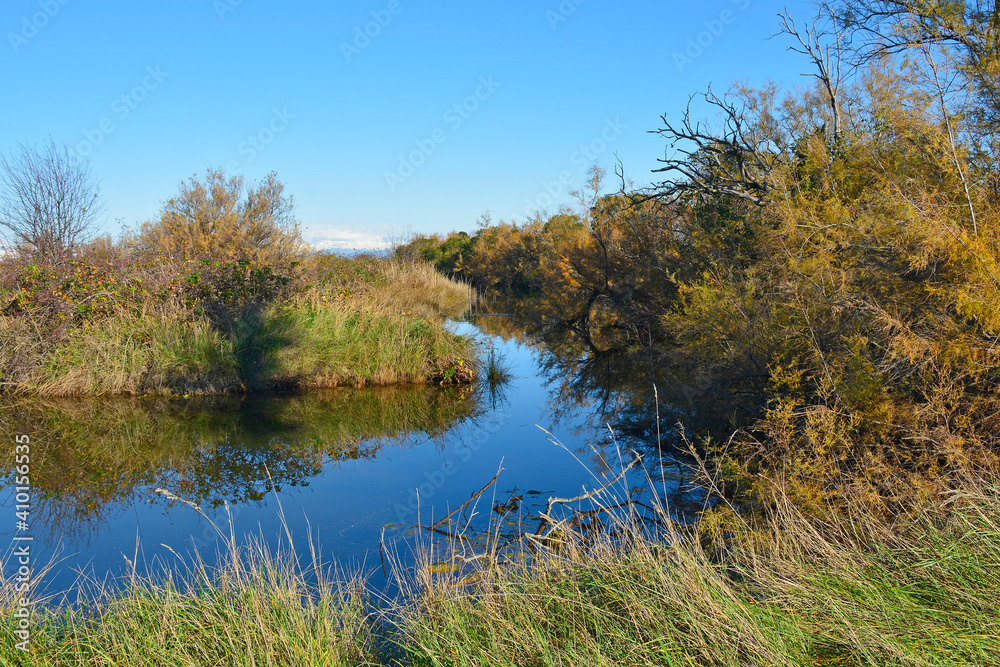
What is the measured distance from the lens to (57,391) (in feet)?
32.0

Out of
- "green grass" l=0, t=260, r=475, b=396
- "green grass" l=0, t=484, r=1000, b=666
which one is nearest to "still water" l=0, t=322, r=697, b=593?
"green grass" l=0, t=260, r=475, b=396

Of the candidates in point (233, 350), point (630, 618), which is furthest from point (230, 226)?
point (630, 618)

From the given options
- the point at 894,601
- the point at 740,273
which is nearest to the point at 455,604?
the point at 894,601

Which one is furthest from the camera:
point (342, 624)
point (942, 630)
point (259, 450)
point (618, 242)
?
point (618, 242)

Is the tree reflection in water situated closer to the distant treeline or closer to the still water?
the still water

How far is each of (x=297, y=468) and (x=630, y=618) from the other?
5171 mm

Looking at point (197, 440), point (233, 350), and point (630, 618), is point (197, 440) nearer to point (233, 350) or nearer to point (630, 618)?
point (233, 350)

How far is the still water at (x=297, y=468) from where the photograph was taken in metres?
5.15

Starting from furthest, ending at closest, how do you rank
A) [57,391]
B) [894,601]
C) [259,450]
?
[57,391] → [259,450] → [894,601]

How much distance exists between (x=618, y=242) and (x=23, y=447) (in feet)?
39.3

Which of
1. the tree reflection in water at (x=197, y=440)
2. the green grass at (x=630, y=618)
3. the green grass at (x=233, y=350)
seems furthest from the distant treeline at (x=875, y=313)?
the green grass at (x=233, y=350)

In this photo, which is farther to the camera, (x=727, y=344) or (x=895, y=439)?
(x=727, y=344)

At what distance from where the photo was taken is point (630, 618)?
2830 mm

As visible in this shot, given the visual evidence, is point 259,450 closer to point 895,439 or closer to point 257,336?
point 257,336
